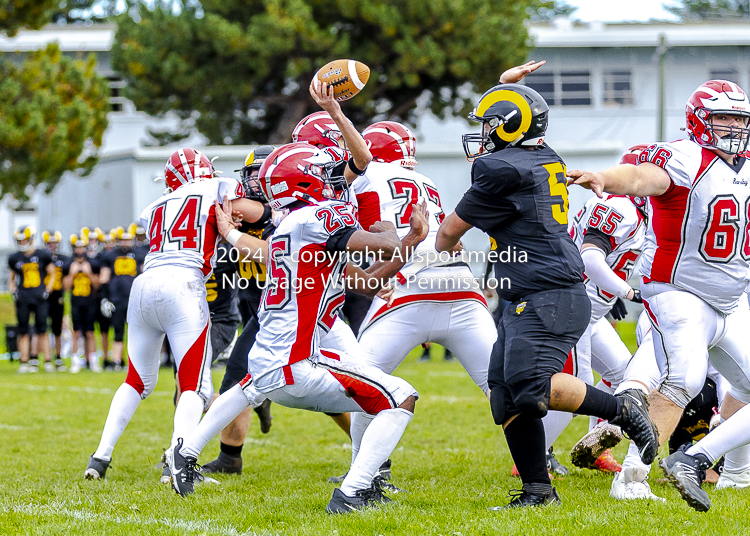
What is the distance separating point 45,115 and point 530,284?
19382 mm

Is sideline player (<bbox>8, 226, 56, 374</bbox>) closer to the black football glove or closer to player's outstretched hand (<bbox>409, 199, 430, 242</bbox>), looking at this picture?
the black football glove

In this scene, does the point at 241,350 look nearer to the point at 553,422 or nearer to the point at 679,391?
the point at 553,422

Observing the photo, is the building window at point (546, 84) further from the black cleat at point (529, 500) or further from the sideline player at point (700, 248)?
the black cleat at point (529, 500)

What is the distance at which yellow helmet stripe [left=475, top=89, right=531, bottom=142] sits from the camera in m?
4.38

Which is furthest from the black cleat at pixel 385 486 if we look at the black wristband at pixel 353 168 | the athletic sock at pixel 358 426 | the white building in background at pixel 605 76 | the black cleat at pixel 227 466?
the white building in background at pixel 605 76

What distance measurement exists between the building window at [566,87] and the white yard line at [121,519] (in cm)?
2666

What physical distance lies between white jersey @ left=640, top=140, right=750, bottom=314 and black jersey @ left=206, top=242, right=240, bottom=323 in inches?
127

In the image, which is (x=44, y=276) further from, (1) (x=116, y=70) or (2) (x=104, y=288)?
(1) (x=116, y=70)

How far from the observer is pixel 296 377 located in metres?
4.36

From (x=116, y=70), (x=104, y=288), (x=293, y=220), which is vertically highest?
(x=293, y=220)

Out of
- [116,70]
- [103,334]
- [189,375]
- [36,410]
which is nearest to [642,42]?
[116,70]

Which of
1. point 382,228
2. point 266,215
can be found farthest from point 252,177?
point 382,228

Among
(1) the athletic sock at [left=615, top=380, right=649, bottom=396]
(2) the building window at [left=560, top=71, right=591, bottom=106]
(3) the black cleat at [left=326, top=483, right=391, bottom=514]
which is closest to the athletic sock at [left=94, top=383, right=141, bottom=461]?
(3) the black cleat at [left=326, top=483, right=391, bottom=514]

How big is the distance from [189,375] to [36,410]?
15.9ft
